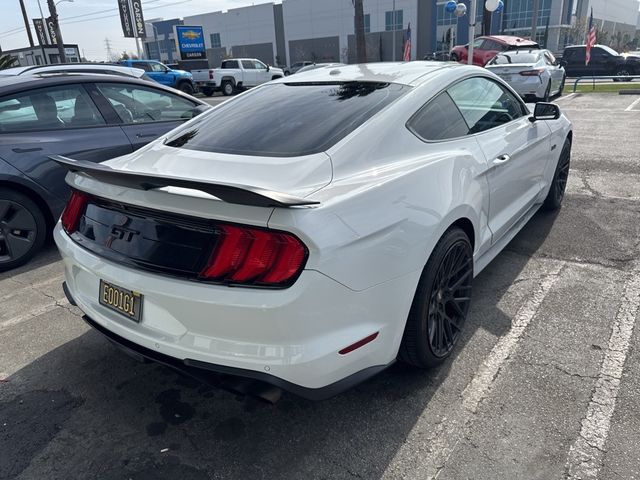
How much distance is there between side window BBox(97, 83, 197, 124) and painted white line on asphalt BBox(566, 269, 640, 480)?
4.67 m

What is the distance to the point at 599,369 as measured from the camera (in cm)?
265

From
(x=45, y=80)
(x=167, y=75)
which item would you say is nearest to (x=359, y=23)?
(x=167, y=75)

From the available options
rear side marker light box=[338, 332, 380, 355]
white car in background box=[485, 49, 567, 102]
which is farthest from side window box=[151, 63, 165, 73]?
rear side marker light box=[338, 332, 380, 355]

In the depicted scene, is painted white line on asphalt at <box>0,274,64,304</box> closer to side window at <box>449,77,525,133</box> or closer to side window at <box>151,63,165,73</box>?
side window at <box>449,77,525,133</box>

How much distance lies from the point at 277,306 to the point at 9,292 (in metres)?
3.19

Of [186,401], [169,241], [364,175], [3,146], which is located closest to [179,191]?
[169,241]

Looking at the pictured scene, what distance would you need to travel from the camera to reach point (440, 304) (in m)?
2.61

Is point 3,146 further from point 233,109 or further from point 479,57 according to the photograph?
point 479,57

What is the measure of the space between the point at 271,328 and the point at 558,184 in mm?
4179

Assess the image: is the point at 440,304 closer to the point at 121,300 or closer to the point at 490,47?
the point at 121,300

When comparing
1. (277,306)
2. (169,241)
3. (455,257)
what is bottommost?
(455,257)

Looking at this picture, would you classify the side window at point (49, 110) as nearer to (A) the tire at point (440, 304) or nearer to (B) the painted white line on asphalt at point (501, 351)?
(A) the tire at point (440, 304)

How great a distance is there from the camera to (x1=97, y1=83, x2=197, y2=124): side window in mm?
5020

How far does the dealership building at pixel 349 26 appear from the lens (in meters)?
56.5
